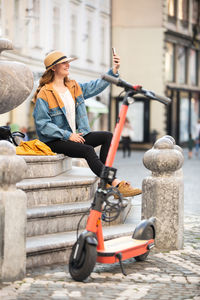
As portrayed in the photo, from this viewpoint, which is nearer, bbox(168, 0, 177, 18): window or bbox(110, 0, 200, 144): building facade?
bbox(110, 0, 200, 144): building facade

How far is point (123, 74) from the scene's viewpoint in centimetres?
3891

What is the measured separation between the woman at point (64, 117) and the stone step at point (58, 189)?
21cm

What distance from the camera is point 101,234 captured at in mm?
5926

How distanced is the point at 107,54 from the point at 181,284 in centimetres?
3306

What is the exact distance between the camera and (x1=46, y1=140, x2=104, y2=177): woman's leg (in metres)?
7.55

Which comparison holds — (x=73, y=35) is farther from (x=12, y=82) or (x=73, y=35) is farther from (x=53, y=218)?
(x=53, y=218)

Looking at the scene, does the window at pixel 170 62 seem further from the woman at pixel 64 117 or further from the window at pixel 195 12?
the woman at pixel 64 117

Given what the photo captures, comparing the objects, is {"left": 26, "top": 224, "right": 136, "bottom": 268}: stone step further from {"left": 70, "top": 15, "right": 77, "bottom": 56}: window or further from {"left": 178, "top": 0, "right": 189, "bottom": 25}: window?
{"left": 178, "top": 0, "right": 189, "bottom": 25}: window

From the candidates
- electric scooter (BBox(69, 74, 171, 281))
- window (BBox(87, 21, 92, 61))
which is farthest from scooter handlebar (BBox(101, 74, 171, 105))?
window (BBox(87, 21, 92, 61))

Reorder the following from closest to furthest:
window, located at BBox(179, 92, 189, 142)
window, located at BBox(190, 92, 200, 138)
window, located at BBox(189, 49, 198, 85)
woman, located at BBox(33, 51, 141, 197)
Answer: woman, located at BBox(33, 51, 141, 197) < window, located at BBox(179, 92, 189, 142) < window, located at BBox(190, 92, 200, 138) < window, located at BBox(189, 49, 198, 85)

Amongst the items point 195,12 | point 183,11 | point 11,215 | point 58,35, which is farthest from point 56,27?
point 11,215

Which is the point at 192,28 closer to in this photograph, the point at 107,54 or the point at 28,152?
the point at 107,54

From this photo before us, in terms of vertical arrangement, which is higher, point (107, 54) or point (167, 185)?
point (107, 54)

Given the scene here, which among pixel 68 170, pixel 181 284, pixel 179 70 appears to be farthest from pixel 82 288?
pixel 179 70
